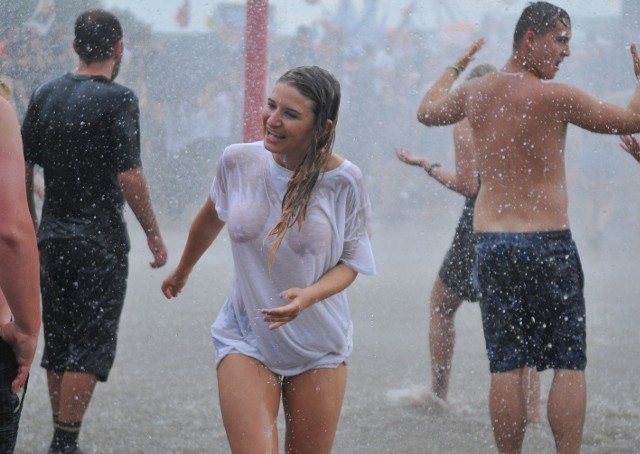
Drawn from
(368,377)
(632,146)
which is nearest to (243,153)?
(632,146)

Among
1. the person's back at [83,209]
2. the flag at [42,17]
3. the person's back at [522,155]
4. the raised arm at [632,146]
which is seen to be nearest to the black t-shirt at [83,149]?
the person's back at [83,209]

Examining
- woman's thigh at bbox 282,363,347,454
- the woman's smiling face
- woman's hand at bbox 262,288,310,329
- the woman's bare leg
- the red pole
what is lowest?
the woman's bare leg

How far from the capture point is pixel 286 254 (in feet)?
9.19

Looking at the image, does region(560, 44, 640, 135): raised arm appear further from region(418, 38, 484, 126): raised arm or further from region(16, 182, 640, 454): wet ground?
region(16, 182, 640, 454): wet ground

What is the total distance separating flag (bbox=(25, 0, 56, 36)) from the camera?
7090 millimetres

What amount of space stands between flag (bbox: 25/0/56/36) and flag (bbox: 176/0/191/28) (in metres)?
1.07

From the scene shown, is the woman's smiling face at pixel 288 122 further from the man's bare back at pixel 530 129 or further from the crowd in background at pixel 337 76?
the crowd in background at pixel 337 76

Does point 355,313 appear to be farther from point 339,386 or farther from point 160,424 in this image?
point 339,386

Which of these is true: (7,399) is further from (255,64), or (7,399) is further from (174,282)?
(255,64)

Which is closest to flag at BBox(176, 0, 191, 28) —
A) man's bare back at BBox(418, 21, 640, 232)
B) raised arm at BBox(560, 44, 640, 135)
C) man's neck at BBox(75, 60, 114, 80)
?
man's neck at BBox(75, 60, 114, 80)

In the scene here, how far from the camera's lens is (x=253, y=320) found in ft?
9.37

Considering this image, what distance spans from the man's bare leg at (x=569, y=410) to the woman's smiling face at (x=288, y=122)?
1.22 m

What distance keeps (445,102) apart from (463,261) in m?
0.85

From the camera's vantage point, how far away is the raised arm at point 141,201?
12.8 feet
